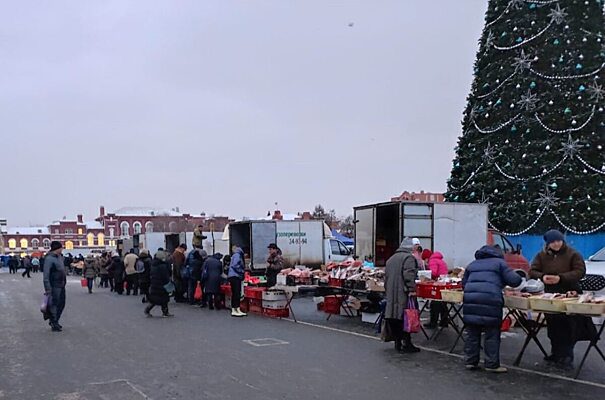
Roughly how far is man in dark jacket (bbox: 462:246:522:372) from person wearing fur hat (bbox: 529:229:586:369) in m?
0.76

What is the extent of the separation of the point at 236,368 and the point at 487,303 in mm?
3522

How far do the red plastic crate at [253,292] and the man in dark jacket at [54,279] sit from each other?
14.7ft

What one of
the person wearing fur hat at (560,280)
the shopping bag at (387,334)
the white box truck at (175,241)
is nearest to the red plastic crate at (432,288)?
the shopping bag at (387,334)

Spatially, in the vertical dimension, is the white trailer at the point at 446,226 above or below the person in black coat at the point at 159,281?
above

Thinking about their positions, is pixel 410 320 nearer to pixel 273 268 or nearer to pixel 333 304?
pixel 333 304

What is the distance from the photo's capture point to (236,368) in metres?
8.26

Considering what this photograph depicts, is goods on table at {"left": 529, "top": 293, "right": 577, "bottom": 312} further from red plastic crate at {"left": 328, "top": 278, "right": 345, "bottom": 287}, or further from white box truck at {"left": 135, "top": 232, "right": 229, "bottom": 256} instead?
white box truck at {"left": 135, "top": 232, "right": 229, "bottom": 256}

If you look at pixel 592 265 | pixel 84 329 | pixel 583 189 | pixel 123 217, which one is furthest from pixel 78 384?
pixel 123 217

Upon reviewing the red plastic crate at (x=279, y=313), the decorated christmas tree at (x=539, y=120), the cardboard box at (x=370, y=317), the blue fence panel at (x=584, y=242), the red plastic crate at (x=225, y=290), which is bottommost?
the red plastic crate at (x=279, y=313)

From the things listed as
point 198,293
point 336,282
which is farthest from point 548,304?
point 198,293

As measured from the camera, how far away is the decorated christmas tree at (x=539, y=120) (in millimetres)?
20844

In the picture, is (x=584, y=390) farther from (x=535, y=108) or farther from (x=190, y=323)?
(x=535, y=108)

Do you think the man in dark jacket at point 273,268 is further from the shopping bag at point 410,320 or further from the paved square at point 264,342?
the shopping bag at point 410,320

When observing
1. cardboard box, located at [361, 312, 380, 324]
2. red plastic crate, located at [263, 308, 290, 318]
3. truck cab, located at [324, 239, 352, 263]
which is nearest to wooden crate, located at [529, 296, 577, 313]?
cardboard box, located at [361, 312, 380, 324]
